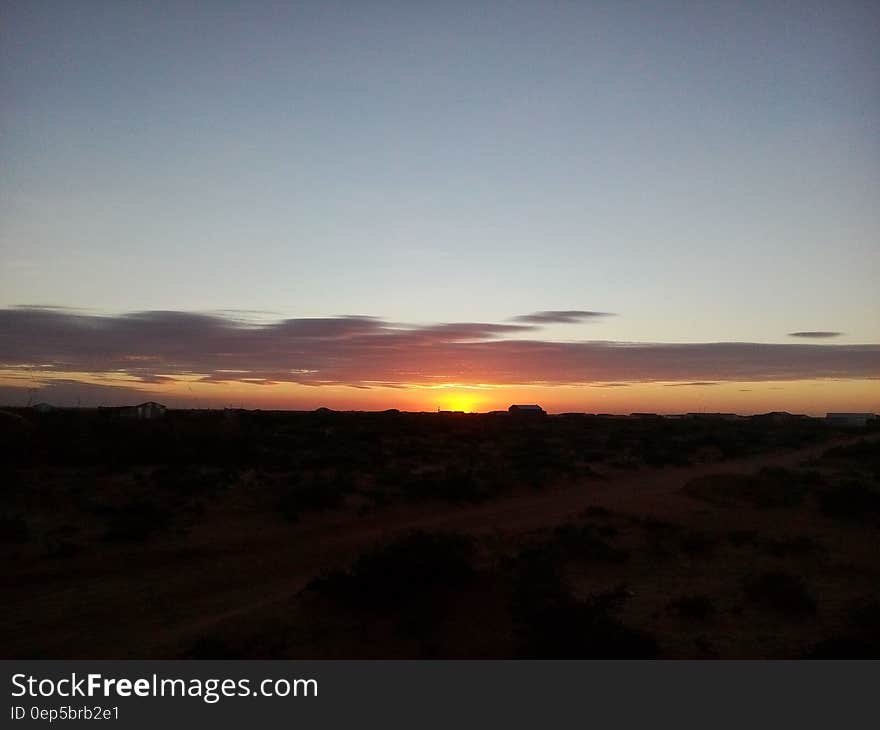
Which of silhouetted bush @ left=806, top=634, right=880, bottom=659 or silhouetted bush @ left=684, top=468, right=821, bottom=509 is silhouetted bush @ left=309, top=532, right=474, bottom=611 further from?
silhouetted bush @ left=684, top=468, right=821, bottom=509

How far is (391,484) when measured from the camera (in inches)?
1006

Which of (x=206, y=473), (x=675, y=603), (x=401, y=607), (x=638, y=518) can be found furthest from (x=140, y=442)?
(x=675, y=603)

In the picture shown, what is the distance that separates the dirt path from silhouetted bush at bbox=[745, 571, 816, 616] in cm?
652

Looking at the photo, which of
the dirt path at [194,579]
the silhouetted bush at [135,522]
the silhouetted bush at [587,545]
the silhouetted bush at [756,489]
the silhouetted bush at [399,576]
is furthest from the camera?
the silhouetted bush at [756,489]

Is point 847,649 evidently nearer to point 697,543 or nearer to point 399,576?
point 399,576

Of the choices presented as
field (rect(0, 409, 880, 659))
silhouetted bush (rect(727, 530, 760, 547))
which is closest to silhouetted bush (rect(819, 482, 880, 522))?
field (rect(0, 409, 880, 659))

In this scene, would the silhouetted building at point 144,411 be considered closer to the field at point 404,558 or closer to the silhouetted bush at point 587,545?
the field at point 404,558

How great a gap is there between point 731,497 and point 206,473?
1867cm

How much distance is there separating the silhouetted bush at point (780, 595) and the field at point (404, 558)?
47 mm

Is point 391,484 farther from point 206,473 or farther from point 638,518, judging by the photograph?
point 638,518

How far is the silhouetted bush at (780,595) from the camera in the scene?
10867 mm

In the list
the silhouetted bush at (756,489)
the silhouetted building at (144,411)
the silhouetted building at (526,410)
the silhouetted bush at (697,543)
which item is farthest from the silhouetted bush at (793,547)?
the silhouetted building at (526,410)

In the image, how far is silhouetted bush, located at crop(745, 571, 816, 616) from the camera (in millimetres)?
10867
